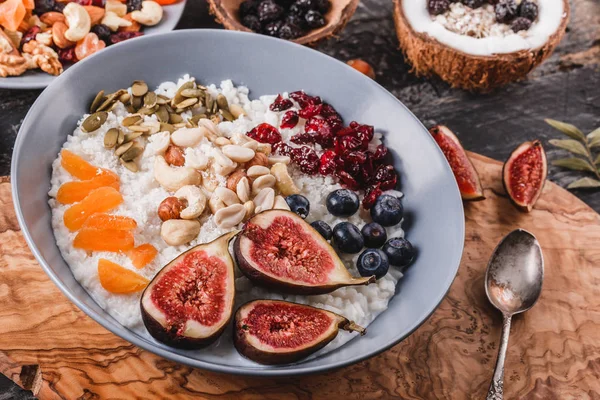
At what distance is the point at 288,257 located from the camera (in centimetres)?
167

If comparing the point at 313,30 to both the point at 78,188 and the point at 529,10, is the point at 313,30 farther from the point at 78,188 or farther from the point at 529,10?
the point at 78,188

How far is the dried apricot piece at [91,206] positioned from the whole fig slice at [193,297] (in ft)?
0.97

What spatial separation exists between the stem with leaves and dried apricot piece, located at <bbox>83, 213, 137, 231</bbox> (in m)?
1.71

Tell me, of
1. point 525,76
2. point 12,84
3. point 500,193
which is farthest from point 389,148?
point 12,84

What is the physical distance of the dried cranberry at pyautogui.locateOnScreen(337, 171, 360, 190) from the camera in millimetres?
1915

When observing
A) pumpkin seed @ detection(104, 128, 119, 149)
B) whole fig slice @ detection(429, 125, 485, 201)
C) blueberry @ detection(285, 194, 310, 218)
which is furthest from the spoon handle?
pumpkin seed @ detection(104, 128, 119, 149)

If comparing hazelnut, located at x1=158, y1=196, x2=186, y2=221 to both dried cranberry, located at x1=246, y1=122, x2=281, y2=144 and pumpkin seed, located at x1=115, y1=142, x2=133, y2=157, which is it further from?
dried cranberry, located at x1=246, y1=122, x2=281, y2=144

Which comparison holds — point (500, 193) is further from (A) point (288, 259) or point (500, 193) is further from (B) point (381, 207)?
(A) point (288, 259)

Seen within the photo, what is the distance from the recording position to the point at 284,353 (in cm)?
148

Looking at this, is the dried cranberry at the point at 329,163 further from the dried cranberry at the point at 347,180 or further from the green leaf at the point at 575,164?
the green leaf at the point at 575,164

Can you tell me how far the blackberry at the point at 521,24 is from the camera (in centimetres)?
258

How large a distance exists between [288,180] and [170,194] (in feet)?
1.17

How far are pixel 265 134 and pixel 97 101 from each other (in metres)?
0.56

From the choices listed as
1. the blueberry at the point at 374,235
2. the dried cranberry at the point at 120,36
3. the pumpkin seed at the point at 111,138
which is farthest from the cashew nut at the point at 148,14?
the blueberry at the point at 374,235
